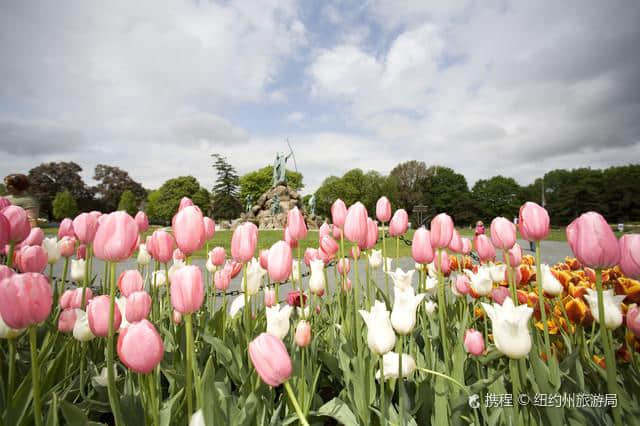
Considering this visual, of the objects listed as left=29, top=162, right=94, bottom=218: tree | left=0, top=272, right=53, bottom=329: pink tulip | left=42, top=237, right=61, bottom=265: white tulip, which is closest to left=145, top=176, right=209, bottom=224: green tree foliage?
left=29, top=162, right=94, bottom=218: tree

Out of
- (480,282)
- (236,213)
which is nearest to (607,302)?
(480,282)

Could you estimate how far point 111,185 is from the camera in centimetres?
6156

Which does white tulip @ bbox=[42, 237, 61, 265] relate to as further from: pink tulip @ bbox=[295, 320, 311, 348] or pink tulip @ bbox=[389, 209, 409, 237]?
pink tulip @ bbox=[389, 209, 409, 237]

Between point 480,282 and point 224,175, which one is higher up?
point 224,175

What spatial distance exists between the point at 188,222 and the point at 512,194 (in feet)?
266

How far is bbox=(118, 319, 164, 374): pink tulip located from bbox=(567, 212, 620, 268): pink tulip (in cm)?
140

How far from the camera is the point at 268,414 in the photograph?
1393 mm

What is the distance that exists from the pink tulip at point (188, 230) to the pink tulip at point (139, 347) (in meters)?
0.39

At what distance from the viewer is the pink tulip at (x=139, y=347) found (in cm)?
97

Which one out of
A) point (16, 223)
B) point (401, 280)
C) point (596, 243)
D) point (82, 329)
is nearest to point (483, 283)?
point (401, 280)

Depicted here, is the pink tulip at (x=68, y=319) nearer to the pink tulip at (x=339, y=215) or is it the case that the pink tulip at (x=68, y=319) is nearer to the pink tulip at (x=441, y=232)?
the pink tulip at (x=339, y=215)

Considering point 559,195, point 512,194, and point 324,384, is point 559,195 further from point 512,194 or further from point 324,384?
point 324,384

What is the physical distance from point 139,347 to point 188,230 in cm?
48

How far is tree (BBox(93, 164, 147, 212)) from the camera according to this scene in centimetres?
5991
